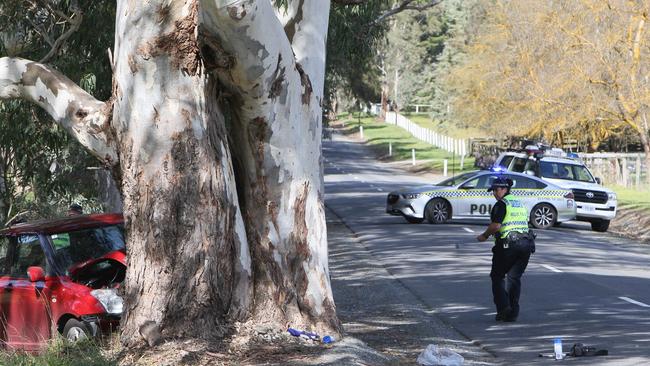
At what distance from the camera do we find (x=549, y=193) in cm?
2895

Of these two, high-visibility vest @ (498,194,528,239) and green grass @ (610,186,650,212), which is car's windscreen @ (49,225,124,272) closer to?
high-visibility vest @ (498,194,528,239)

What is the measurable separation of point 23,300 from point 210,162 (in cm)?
303

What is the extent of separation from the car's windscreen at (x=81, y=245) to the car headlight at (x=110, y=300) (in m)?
0.84

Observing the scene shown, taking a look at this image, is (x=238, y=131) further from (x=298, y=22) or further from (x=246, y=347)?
(x=246, y=347)

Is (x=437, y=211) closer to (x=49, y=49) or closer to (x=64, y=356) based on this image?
(x=49, y=49)

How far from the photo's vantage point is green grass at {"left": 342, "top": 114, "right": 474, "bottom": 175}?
63.4 m

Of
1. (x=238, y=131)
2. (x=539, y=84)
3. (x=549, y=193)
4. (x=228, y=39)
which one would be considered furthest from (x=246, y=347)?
(x=539, y=84)

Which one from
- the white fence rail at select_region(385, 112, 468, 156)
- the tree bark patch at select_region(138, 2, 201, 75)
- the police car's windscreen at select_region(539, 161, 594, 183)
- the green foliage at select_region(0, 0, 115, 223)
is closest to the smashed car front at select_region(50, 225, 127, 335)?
the tree bark patch at select_region(138, 2, 201, 75)

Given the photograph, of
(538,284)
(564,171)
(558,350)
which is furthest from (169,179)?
(564,171)

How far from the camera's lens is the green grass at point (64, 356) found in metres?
8.88

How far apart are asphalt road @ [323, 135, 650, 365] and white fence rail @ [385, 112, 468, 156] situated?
2994cm

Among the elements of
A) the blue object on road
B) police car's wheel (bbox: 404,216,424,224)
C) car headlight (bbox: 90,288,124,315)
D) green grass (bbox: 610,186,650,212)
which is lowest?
green grass (bbox: 610,186,650,212)

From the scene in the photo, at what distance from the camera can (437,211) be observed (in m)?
28.7

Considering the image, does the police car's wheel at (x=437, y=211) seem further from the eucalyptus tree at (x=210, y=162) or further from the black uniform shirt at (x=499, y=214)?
the eucalyptus tree at (x=210, y=162)
